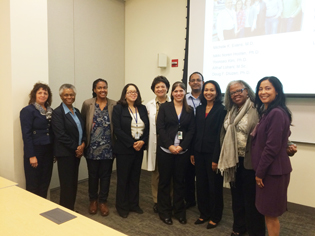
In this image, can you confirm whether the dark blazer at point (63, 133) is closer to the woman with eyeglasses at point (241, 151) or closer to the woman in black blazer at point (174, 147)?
the woman in black blazer at point (174, 147)

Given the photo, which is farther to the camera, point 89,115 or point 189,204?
point 189,204

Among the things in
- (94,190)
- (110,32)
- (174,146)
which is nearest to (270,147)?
(174,146)

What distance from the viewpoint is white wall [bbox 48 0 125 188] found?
141 inches

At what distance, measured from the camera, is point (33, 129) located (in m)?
2.45

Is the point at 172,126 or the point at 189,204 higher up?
the point at 172,126

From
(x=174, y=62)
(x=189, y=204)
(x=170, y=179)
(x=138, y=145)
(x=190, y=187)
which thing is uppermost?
(x=174, y=62)

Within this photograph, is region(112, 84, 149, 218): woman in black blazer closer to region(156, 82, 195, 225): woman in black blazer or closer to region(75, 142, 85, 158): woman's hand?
region(156, 82, 195, 225): woman in black blazer

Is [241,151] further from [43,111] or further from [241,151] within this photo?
[43,111]

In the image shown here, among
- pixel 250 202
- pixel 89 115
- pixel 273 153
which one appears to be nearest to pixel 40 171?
pixel 89 115

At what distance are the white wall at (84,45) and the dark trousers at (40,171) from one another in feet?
3.60

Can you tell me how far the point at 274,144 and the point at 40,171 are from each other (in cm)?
228

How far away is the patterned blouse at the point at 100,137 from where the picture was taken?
111 inches

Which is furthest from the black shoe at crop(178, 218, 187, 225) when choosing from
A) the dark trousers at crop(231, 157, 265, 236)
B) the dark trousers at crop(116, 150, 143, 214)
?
the dark trousers at crop(231, 157, 265, 236)

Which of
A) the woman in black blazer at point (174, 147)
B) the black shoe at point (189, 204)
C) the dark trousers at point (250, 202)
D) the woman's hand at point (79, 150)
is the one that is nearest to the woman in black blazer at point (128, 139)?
the woman in black blazer at point (174, 147)
